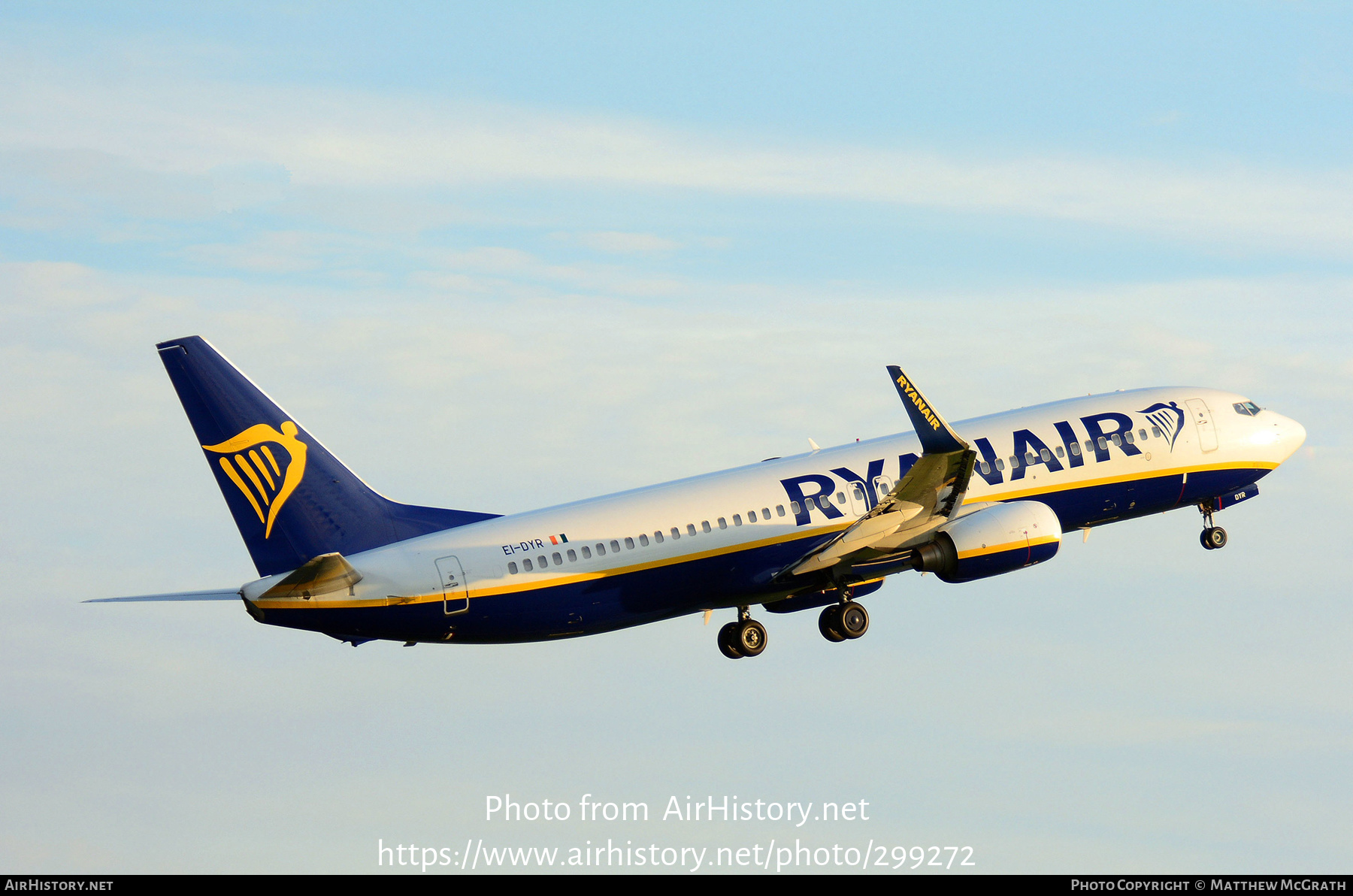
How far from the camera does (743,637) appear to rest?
45094 millimetres

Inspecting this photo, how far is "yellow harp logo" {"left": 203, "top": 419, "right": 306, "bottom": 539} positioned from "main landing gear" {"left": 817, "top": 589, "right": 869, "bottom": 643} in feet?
51.6

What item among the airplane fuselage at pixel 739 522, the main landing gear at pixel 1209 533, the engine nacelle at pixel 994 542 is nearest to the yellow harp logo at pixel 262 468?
the airplane fuselage at pixel 739 522

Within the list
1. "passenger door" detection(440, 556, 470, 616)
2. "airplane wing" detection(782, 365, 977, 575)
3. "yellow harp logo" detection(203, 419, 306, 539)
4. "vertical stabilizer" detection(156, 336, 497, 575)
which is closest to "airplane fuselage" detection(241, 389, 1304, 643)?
"passenger door" detection(440, 556, 470, 616)

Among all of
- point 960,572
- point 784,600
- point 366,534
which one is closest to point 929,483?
point 960,572

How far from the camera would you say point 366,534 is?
39.5 meters

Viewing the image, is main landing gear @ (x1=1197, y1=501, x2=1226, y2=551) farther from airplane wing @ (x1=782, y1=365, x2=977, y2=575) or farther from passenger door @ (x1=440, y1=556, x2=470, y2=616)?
passenger door @ (x1=440, y1=556, x2=470, y2=616)

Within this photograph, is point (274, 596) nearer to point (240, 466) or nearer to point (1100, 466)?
point (240, 466)

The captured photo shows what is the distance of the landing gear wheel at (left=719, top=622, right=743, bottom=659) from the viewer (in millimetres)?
45250

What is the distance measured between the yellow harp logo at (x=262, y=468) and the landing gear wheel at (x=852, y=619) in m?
15.9

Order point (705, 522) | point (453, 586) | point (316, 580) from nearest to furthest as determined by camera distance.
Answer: point (316, 580)
point (453, 586)
point (705, 522)

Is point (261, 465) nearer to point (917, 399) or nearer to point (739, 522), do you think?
point (739, 522)

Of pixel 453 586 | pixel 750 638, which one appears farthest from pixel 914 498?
pixel 453 586

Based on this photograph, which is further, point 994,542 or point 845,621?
point 845,621

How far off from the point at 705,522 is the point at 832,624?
18.8ft
